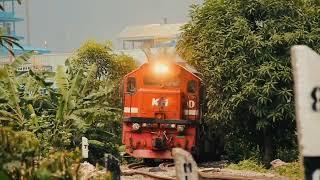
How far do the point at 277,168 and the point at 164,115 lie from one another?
314 centimetres

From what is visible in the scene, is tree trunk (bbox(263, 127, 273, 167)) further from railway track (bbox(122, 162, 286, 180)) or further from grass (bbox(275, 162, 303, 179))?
railway track (bbox(122, 162, 286, 180))

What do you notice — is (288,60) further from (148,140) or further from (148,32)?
(148,32)

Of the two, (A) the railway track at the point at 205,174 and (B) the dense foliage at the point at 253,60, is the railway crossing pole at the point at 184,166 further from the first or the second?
(B) the dense foliage at the point at 253,60

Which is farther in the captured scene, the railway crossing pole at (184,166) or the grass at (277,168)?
the grass at (277,168)

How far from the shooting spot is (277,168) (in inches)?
559

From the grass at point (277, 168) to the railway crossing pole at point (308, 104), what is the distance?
34.6 ft

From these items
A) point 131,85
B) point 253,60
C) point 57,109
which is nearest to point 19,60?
point 57,109

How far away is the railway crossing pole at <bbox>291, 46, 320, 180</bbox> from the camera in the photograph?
193cm

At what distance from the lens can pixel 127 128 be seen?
15617mm

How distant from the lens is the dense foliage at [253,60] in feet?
49.6

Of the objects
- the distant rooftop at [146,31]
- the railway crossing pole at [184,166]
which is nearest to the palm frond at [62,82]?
the railway crossing pole at [184,166]

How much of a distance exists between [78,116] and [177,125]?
263 centimetres

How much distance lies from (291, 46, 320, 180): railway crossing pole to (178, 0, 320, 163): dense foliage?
42.6ft

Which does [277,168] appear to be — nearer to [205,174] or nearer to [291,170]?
[291,170]
